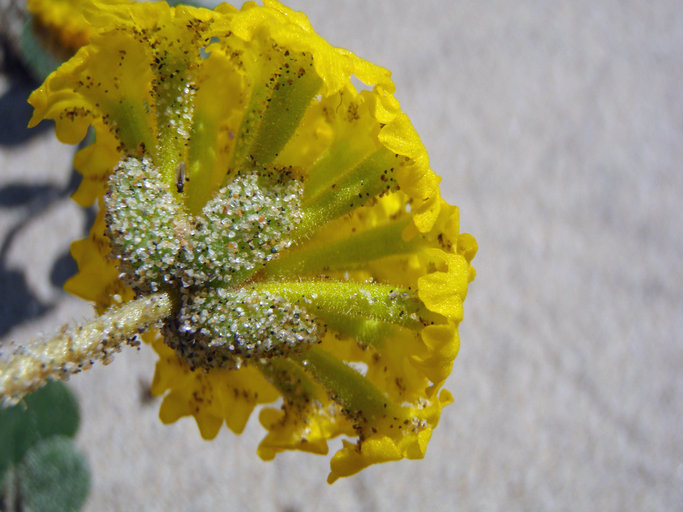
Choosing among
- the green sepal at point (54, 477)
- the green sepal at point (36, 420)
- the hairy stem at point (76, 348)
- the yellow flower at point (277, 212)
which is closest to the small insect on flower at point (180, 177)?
the yellow flower at point (277, 212)

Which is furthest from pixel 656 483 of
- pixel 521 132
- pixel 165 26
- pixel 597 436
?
pixel 165 26

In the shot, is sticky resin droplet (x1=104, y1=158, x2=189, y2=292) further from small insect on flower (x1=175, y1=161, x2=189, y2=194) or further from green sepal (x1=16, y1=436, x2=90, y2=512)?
green sepal (x1=16, y1=436, x2=90, y2=512)

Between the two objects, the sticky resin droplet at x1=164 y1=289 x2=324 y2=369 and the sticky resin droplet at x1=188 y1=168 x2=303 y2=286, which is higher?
the sticky resin droplet at x1=188 y1=168 x2=303 y2=286

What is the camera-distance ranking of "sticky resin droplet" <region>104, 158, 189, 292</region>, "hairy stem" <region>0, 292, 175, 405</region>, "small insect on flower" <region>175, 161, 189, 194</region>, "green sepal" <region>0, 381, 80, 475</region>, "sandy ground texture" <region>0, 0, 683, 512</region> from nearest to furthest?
"hairy stem" <region>0, 292, 175, 405</region> < "sticky resin droplet" <region>104, 158, 189, 292</region> < "small insect on flower" <region>175, 161, 189, 194</region> < "green sepal" <region>0, 381, 80, 475</region> < "sandy ground texture" <region>0, 0, 683, 512</region>

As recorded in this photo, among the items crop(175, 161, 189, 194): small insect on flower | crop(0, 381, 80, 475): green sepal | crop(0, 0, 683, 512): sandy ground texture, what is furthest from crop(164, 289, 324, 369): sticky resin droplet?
crop(0, 0, 683, 512): sandy ground texture

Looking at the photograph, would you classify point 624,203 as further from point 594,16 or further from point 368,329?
point 368,329

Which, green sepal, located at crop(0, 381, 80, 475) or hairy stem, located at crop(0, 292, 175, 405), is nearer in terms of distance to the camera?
hairy stem, located at crop(0, 292, 175, 405)

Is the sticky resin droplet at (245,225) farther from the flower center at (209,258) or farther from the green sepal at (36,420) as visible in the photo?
the green sepal at (36,420)
